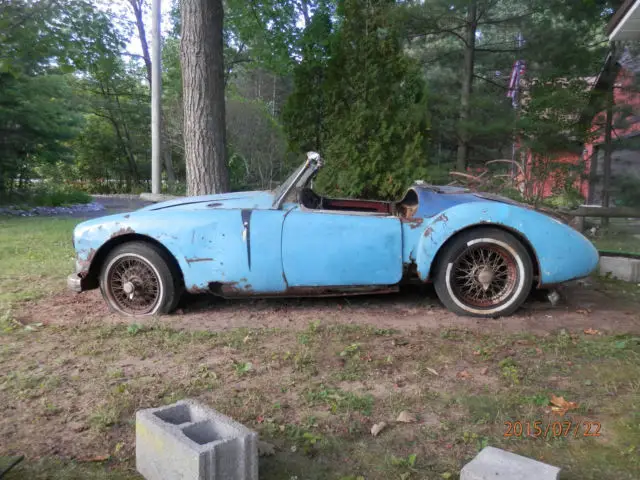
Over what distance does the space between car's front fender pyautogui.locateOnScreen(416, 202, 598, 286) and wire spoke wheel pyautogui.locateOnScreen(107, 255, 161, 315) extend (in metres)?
2.30

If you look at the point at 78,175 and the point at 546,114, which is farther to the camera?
the point at 78,175

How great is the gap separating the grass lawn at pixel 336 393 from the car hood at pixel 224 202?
112 centimetres

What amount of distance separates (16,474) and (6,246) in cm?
720

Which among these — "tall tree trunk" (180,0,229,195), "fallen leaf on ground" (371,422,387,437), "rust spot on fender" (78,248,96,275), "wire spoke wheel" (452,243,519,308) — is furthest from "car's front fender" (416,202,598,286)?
"tall tree trunk" (180,0,229,195)

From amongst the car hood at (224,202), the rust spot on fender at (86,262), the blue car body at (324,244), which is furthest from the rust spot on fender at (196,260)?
the rust spot on fender at (86,262)

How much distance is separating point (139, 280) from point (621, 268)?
5.24 m

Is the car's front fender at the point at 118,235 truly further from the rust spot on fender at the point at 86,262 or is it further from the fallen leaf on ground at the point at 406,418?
the fallen leaf on ground at the point at 406,418

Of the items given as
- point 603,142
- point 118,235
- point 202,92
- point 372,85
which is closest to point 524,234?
point 118,235

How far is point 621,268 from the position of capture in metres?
5.98

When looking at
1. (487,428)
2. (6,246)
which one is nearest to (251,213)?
(487,428)

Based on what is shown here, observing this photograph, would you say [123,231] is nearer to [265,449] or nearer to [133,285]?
[133,285]

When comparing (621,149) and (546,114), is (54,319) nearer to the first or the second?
(546,114)

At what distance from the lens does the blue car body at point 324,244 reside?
4.31 m

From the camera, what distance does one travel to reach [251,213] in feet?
14.3
